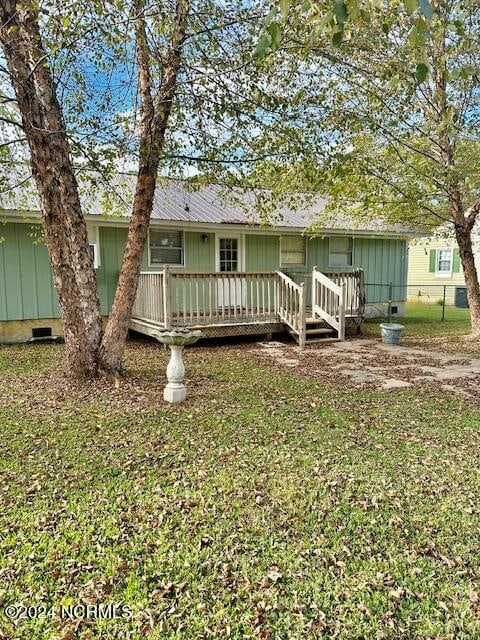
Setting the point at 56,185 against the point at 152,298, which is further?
the point at 152,298

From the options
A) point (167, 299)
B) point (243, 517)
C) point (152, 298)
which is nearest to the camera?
point (243, 517)

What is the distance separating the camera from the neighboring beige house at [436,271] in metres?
20.6

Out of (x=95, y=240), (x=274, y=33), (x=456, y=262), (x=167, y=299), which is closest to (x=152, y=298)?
(x=167, y=299)

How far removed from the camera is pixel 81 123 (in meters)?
5.75

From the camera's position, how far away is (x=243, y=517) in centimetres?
279

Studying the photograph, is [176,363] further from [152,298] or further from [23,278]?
[23,278]

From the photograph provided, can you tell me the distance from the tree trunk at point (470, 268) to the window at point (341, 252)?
3.90m

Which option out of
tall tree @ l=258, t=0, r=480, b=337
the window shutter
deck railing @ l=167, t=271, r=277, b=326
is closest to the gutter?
deck railing @ l=167, t=271, r=277, b=326

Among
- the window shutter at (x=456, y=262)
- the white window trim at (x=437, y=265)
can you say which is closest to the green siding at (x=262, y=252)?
the window shutter at (x=456, y=262)

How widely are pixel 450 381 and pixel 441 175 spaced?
3.32 m

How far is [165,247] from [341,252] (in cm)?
540

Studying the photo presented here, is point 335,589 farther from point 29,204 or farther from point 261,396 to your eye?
point 29,204

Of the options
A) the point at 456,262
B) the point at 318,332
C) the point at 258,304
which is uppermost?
the point at 456,262

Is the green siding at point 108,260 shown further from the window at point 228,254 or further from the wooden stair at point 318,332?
the wooden stair at point 318,332
